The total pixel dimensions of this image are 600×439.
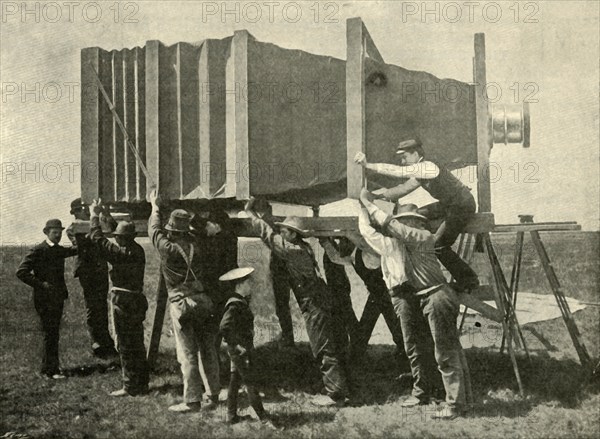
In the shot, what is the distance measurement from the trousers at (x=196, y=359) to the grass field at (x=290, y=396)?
11.8 inches

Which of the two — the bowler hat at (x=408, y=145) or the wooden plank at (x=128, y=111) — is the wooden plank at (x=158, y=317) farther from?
the bowler hat at (x=408, y=145)

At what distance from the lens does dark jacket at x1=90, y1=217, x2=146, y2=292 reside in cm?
803

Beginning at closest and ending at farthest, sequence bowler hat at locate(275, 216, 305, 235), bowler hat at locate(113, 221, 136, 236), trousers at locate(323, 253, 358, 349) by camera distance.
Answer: bowler hat at locate(275, 216, 305, 235), bowler hat at locate(113, 221, 136, 236), trousers at locate(323, 253, 358, 349)

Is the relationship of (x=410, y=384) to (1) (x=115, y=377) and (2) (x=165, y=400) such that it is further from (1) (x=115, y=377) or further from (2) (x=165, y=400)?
(1) (x=115, y=377)

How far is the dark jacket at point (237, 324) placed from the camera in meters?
6.84

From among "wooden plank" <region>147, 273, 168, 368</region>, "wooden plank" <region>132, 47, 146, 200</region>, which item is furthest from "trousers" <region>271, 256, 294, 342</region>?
"wooden plank" <region>132, 47, 146, 200</region>

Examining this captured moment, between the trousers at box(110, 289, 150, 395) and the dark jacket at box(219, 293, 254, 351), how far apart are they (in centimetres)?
176

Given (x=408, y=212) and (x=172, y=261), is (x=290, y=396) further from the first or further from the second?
(x=408, y=212)

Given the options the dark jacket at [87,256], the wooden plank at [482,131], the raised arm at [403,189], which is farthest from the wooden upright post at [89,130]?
the wooden plank at [482,131]

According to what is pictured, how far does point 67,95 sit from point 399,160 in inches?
185

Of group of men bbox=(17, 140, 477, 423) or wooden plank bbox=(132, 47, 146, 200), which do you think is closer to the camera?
group of men bbox=(17, 140, 477, 423)

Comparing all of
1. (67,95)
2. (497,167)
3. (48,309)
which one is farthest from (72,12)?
(497,167)

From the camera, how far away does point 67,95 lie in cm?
870

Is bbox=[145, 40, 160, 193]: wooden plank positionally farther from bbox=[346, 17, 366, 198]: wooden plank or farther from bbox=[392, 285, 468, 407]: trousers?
bbox=[392, 285, 468, 407]: trousers
